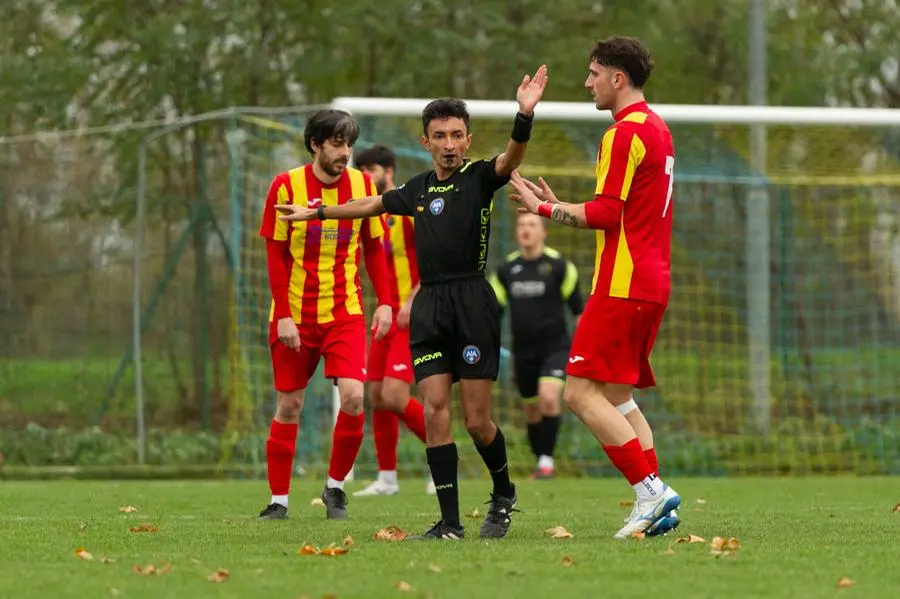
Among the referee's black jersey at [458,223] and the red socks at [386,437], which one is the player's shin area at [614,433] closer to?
the referee's black jersey at [458,223]

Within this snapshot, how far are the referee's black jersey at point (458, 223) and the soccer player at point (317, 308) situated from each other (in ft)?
4.75

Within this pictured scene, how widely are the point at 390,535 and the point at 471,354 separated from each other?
35.5 inches

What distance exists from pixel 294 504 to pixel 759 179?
23.4ft

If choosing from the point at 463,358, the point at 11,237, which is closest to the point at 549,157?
the point at 11,237

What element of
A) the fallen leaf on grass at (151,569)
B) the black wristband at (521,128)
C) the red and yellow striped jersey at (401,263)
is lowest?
the fallen leaf on grass at (151,569)

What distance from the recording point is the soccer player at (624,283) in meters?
7.63

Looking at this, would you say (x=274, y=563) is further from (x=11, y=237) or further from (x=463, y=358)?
(x=11, y=237)

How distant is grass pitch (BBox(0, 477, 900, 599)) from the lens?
599 cm

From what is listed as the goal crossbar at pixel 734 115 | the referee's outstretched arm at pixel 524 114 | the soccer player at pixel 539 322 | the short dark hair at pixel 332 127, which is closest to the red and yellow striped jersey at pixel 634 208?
the referee's outstretched arm at pixel 524 114

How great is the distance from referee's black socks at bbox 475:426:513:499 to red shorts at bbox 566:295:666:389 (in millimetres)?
587

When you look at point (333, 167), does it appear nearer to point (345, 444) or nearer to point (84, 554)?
point (345, 444)

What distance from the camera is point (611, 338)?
301 inches

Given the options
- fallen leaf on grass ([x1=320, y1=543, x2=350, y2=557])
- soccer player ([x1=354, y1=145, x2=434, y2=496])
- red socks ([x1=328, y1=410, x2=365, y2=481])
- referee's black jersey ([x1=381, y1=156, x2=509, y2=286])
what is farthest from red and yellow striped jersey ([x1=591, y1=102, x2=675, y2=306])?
soccer player ([x1=354, y1=145, x2=434, y2=496])

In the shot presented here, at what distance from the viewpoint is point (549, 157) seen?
16.4 metres
